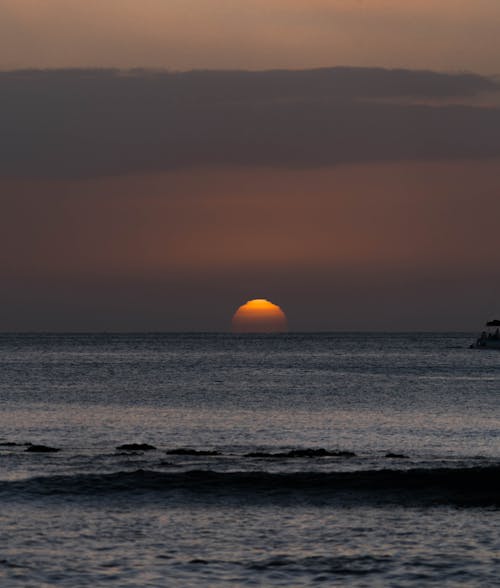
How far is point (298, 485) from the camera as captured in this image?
38.7 meters

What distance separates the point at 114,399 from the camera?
3543 inches

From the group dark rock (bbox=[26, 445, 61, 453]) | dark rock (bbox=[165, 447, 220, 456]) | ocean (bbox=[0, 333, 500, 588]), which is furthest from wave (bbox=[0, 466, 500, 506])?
dark rock (bbox=[26, 445, 61, 453])

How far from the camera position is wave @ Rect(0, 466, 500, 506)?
36500 mm

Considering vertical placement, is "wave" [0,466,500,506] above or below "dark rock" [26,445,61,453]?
below

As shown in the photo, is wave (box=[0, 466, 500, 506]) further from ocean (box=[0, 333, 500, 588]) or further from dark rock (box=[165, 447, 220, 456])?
dark rock (box=[165, 447, 220, 456])

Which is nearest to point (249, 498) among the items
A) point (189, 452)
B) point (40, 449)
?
point (189, 452)

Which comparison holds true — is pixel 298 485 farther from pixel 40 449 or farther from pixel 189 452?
pixel 40 449

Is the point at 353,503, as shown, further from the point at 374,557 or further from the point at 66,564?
the point at 66,564

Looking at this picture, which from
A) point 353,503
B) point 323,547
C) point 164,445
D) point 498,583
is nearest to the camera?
point 498,583

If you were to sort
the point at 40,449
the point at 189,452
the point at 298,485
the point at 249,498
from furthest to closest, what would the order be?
the point at 40,449 < the point at 189,452 < the point at 298,485 < the point at 249,498

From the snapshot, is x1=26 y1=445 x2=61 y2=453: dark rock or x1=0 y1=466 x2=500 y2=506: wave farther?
x1=26 y1=445 x2=61 y2=453: dark rock

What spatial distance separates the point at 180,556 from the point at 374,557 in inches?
194

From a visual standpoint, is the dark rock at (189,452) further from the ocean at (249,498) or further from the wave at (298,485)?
the wave at (298,485)

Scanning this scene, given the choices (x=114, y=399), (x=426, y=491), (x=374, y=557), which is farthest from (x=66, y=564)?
(x=114, y=399)
